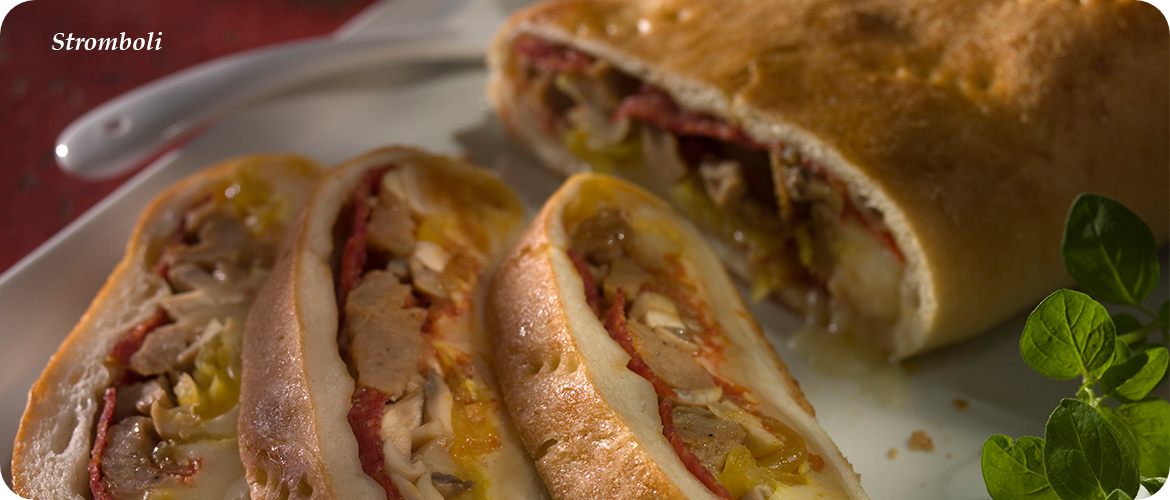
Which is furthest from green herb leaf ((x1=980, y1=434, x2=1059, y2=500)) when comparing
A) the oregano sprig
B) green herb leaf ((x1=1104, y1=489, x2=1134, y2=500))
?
green herb leaf ((x1=1104, y1=489, x2=1134, y2=500))

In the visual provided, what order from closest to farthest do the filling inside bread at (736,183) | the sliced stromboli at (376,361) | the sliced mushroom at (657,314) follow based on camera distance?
the sliced stromboli at (376,361) < the sliced mushroom at (657,314) < the filling inside bread at (736,183)

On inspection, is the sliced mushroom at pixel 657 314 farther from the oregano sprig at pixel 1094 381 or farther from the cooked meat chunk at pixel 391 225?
the oregano sprig at pixel 1094 381

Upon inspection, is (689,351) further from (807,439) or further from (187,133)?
(187,133)

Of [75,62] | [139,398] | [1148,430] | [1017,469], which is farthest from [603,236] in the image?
[75,62]

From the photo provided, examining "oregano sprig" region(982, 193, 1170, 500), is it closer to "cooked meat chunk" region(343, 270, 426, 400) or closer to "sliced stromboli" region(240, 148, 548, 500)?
"sliced stromboli" region(240, 148, 548, 500)

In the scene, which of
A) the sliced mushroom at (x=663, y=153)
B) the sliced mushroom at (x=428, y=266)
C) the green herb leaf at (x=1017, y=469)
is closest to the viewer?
the green herb leaf at (x=1017, y=469)

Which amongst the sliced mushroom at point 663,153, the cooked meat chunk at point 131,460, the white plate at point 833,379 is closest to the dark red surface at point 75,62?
the white plate at point 833,379
